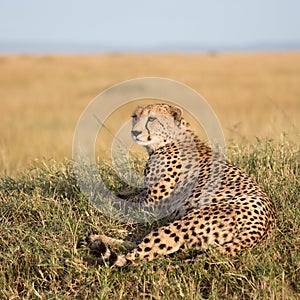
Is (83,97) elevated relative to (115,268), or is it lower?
lower

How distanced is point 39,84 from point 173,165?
630 inches

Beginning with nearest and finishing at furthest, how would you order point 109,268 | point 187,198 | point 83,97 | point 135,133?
point 109,268, point 187,198, point 135,133, point 83,97

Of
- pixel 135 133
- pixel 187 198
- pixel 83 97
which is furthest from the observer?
pixel 83 97

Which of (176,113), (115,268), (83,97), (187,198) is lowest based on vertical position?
(83,97)

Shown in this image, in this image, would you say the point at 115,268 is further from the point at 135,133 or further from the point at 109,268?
the point at 135,133

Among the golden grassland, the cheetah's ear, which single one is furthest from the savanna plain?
the golden grassland

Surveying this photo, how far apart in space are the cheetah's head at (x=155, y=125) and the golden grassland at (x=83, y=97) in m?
1.97

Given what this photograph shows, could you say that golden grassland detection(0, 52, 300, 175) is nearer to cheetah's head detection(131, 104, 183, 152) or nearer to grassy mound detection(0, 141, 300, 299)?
cheetah's head detection(131, 104, 183, 152)

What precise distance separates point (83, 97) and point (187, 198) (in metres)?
13.1

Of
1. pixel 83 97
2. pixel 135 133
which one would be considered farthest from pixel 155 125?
pixel 83 97

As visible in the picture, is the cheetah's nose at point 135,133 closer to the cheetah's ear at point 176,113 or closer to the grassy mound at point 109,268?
the cheetah's ear at point 176,113

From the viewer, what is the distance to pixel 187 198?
3.29 meters

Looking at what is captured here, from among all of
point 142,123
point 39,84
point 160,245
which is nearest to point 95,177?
point 142,123

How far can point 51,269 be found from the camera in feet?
8.73
